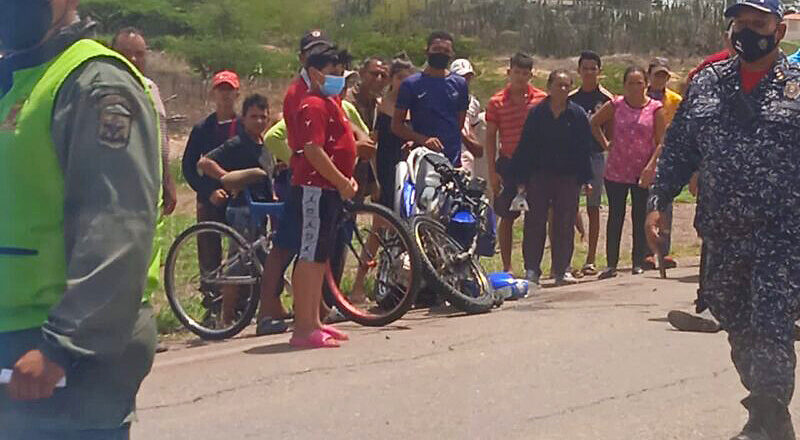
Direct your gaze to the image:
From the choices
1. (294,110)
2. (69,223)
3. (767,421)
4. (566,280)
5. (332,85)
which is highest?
(69,223)

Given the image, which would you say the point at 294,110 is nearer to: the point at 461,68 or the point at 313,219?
the point at 313,219

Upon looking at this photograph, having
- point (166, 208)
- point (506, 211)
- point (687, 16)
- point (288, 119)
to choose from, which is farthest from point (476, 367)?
point (687, 16)

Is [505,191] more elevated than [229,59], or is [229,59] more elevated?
[505,191]

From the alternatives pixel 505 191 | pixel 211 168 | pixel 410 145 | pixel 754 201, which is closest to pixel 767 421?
pixel 754 201

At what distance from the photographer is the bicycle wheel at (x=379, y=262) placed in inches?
365

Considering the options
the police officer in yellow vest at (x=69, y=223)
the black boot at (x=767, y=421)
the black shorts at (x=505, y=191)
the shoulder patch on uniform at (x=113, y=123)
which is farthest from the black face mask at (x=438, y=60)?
the shoulder patch on uniform at (x=113, y=123)

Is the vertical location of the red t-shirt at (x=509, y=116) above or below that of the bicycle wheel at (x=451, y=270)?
above

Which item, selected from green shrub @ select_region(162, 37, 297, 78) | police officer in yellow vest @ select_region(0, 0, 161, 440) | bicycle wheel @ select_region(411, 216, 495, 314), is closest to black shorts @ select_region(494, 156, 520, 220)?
bicycle wheel @ select_region(411, 216, 495, 314)

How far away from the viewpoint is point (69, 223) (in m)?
3.26

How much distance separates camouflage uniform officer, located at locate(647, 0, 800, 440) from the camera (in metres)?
5.90

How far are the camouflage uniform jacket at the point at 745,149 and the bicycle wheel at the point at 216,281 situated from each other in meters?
3.97

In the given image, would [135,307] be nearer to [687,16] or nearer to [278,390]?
[278,390]

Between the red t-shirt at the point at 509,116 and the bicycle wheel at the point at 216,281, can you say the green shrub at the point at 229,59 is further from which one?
the bicycle wheel at the point at 216,281

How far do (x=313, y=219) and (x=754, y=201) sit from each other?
3394 mm
